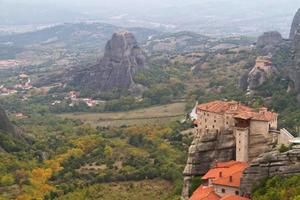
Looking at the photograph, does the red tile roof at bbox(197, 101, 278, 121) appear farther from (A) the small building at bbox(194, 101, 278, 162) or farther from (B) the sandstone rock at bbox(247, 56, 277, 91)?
(B) the sandstone rock at bbox(247, 56, 277, 91)

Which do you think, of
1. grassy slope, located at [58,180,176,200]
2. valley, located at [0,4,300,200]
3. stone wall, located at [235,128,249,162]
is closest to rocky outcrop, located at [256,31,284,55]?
valley, located at [0,4,300,200]

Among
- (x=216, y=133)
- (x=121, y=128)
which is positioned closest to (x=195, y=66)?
(x=121, y=128)

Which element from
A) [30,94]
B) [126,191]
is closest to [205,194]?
[126,191]

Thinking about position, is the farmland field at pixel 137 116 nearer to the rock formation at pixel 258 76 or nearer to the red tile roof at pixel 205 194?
the rock formation at pixel 258 76

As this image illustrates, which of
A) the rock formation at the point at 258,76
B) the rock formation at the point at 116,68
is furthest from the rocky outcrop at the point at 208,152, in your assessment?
the rock formation at the point at 116,68

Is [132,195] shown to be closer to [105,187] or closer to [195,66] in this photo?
[105,187]

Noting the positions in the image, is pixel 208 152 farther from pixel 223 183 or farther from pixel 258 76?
pixel 258 76
